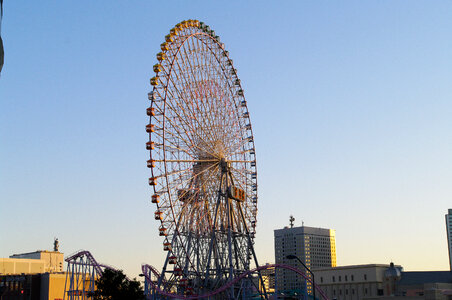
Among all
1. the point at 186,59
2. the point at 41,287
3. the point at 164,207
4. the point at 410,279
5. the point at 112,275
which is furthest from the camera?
the point at 410,279

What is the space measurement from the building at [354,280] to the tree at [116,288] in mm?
82844

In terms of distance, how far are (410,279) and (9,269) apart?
310ft

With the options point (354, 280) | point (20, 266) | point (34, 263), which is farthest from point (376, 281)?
point (20, 266)

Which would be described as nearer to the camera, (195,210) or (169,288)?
(195,210)

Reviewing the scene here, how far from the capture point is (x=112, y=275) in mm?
78688

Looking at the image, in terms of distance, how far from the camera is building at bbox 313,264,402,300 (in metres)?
152

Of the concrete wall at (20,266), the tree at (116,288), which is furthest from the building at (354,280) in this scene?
the tree at (116,288)

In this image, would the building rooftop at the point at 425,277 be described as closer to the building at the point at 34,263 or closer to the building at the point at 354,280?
the building at the point at 354,280

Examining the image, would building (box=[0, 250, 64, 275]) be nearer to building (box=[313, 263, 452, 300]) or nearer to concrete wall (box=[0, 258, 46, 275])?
concrete wall (box=[0, 258, 46, 275])

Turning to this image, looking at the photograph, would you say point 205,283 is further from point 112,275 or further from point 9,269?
point 9,269

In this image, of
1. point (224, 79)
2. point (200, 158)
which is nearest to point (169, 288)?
point (200, 158)

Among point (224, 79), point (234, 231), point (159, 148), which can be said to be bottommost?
point (234, 231)

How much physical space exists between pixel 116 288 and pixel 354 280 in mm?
91788

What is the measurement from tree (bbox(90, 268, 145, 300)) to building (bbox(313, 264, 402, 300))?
82844 millimetres
